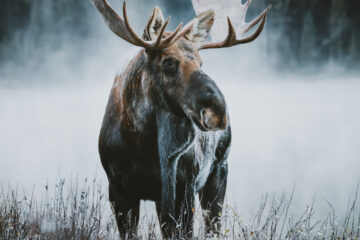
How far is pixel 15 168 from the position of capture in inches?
122

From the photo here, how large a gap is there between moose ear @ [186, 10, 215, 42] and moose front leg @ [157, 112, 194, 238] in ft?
1.52

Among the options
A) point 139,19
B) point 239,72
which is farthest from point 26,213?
point 239,72

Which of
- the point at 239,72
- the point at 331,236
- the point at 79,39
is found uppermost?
the point at 79,39

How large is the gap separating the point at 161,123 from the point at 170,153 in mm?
160

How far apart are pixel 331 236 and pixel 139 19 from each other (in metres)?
2.16

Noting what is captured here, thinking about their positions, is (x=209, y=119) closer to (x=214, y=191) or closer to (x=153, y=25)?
(x=153, y=25)

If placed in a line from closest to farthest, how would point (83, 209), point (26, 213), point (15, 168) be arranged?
1. point (83, 209)
2. point (26, 213)
3. point (15, 168)

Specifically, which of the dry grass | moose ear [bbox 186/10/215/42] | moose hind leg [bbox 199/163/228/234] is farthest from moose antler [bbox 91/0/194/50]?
moose hind leg [bbox 199/163/228/234]

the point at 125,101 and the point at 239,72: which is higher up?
the point at 239,72

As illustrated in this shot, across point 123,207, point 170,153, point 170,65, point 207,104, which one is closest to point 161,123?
point 170,153

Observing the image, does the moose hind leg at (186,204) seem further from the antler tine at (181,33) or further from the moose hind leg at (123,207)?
the antler tine at (181,33)

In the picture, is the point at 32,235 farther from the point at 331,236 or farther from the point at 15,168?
the point at 331,236

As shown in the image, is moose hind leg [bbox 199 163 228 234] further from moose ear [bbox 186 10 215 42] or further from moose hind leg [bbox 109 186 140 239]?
moose ear [bbox 186 10 215 42]

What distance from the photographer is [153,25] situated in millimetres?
1919
